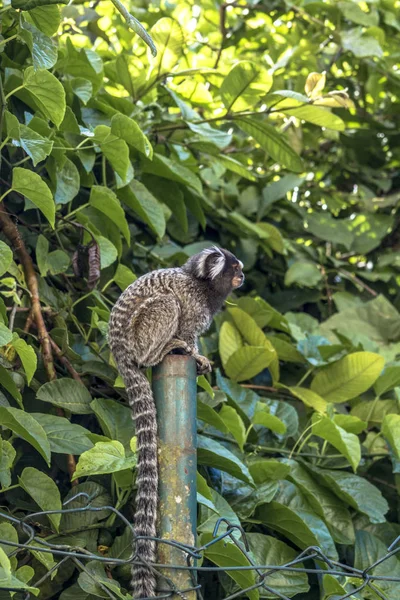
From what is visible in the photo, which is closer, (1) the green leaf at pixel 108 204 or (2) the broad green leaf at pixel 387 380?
(1) the green leaf at pixel 108 204

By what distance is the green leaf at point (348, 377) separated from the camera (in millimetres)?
3232

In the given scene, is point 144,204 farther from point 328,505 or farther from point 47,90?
point 328,505

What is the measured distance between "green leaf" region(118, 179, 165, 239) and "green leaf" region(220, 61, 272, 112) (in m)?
0.49

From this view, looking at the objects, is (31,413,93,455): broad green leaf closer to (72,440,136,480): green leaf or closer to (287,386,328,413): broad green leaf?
(72,440,136,480): green leaf

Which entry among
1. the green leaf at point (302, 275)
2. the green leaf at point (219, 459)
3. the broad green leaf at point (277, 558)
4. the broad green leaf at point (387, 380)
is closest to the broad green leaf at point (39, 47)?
the green leaf at point (219, 459)

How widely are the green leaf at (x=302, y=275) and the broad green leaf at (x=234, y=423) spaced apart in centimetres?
131

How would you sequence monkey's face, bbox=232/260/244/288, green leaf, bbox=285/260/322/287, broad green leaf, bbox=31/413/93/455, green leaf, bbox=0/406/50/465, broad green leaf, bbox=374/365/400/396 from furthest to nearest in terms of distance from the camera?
green leaf, bbox=285/260/322/287, broad green leaf, bbox=374/365/400/396, monkey's face, bbox=232/260/244/288, broad green leaf, bbox=31/413/93/455, green leaf, bbox=0/406/50/465

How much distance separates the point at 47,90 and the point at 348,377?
61.9 inches

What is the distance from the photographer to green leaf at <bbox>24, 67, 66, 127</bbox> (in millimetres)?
2385

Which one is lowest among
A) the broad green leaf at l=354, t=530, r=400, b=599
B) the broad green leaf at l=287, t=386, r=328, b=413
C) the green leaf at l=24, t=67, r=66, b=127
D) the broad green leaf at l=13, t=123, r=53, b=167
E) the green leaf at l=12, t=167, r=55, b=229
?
the broad green leaf at l=354, t=530, r=400, b=599

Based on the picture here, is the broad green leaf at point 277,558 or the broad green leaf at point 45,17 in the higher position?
the broad green leaf at point 45,17

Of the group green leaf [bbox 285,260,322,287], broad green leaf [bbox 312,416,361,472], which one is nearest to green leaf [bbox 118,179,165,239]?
broad green leaf [bbox 312,416,361,472]

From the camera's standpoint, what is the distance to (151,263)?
3.57 meters

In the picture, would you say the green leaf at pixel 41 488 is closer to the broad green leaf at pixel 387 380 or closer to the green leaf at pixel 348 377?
the green leaf at pixel 348 377
